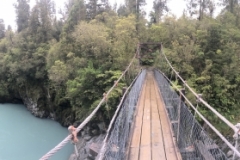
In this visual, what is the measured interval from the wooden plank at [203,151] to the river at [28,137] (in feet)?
22.1

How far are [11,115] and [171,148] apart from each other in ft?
39.9

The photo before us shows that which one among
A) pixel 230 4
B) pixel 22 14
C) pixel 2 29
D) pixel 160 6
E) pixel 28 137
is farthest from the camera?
pixel 2 29

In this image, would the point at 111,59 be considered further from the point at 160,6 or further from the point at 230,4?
the point at 160,6

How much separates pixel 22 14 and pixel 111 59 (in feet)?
40.7

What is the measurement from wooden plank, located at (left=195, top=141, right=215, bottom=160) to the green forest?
4794mm

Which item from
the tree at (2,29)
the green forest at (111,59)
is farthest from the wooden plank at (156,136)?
the tree at (2,29)

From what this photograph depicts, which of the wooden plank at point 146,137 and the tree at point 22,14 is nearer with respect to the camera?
the wooden plank at point 146,137

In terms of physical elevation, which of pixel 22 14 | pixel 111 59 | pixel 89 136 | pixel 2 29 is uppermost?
pixel 22 14

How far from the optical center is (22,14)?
17.9m

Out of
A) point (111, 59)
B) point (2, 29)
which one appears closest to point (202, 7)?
point (111, 59)

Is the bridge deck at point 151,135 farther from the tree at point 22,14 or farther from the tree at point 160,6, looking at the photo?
the tree at point 22,14

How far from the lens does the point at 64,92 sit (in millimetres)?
11141

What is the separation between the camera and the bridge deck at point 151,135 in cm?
235

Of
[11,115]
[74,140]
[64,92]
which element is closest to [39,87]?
[11,115]
